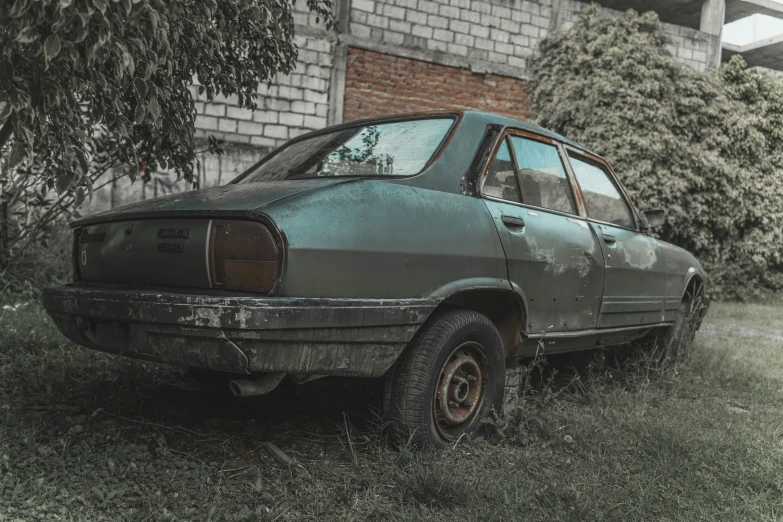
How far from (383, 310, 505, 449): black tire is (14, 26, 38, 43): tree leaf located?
1718mm

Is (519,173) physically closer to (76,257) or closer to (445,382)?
(445,382)

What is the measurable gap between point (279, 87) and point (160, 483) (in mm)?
7575

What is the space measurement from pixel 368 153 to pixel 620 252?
1815mm

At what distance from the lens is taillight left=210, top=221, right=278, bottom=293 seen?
2.22m

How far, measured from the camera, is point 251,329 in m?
2.14

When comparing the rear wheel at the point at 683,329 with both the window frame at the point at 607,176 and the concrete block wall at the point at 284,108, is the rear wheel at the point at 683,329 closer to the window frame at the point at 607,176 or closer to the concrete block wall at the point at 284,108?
the window frame at the point at 607,176

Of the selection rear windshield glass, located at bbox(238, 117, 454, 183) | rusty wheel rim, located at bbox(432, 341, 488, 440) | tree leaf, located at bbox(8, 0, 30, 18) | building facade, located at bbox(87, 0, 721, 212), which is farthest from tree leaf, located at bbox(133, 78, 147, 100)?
building facade, located at bbox(87, 0, 721, 212)

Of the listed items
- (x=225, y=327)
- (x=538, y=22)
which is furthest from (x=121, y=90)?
(x=538, y=22)

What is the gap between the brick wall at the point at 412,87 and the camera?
31.8 ft

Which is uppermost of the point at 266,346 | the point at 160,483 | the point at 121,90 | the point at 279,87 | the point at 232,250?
the point at 279,87

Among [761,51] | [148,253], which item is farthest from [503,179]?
[761,51]

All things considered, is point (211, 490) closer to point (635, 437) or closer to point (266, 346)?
point (266, 346)

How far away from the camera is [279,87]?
30.0 ft

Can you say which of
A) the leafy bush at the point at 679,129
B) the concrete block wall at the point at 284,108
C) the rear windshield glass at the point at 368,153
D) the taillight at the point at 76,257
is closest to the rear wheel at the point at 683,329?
the rear windshield glass at the point at 368,153
